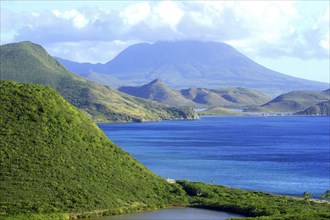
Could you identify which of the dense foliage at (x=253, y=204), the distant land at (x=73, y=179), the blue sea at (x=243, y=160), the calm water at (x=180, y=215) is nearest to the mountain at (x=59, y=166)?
the distant land at (x=73, y=179)

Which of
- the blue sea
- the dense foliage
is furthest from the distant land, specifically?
the blue sea

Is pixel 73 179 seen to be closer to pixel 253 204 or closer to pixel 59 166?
pixel 59 166

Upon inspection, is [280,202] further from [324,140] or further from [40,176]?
[324,140]

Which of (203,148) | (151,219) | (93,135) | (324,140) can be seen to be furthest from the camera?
(324,140)

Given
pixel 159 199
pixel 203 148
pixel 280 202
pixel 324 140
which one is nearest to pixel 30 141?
pixel 159 199

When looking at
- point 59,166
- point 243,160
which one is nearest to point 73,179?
point 59,166

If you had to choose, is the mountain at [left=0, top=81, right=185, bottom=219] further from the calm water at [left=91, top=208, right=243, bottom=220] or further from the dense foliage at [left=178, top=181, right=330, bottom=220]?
the dense foliage at [left=178, top=181, right=330, bottom=220]
